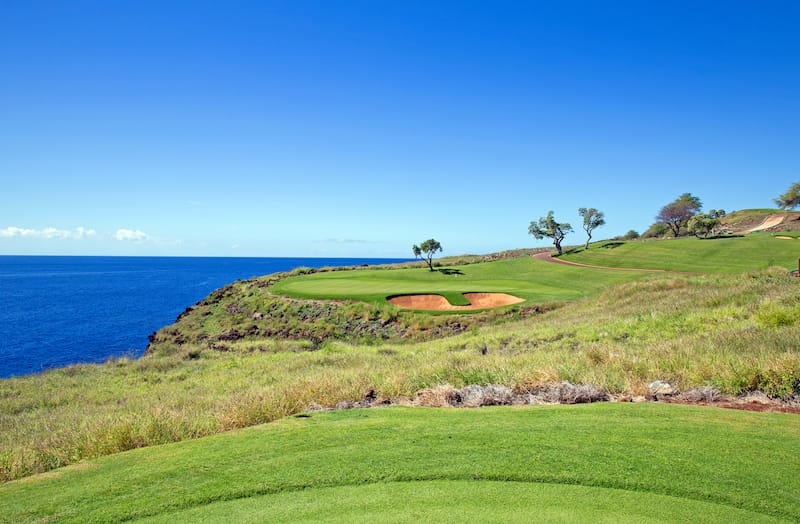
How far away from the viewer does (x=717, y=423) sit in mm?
4895

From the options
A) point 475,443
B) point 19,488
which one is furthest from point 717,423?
point 19,488

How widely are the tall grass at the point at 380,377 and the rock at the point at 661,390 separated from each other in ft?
0.51

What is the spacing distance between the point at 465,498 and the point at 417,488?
0.46 m

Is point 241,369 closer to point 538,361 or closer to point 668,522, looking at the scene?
point 538,361

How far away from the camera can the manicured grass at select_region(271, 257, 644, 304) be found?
31859mm

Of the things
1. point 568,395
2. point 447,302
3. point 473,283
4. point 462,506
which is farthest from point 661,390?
point 473,283

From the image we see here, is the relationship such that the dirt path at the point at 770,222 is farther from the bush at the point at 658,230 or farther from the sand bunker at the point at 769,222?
the bush at the point at 658,230

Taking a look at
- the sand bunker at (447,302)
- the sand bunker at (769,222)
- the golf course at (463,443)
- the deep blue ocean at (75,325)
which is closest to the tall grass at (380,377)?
the golf course at (463,443)

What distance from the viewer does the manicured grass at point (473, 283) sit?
3186cm

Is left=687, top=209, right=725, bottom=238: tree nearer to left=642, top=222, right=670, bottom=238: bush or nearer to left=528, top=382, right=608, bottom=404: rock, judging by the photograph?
left=642, top=222, right=670, bottom=238: bush

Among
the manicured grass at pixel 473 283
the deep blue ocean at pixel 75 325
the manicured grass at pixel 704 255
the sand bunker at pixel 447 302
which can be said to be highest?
the manicured grass at pixel 704 255

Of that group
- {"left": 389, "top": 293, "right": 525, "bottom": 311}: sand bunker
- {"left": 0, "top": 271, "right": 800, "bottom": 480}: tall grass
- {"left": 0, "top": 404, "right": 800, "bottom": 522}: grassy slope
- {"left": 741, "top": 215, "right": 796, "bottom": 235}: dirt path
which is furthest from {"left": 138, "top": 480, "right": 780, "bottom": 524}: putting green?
{"left": 741, "top": 215, "right": 796, "bottom": 235}: dirt path

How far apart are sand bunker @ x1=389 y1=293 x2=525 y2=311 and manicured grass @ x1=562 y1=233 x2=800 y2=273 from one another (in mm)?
19055

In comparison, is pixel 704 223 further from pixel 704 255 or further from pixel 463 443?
pixel 463 443
